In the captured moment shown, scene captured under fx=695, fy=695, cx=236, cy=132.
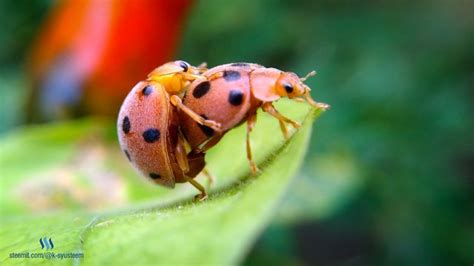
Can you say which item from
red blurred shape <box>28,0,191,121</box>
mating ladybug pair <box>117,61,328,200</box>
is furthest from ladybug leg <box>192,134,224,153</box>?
red blurred shape <box>28,0,191,121</box>

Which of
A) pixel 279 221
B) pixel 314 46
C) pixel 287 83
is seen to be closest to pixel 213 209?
pixel 287 83

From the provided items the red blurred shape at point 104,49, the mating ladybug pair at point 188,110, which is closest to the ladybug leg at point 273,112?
the mating ladybug pair at point 188,110

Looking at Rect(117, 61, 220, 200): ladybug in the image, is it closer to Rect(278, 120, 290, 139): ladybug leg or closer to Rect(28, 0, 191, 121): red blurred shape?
Rect(278, 120, 290, 139): ladybug leg

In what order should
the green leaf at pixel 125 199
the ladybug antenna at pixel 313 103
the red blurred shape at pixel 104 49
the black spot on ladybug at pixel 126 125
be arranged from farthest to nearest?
the red blurred shape at pixel 104 49 < the black spot on ladybug at pixel 126 125 < the ladybug antenna at pixel 313 103 < the green leaf at pixel 125 199

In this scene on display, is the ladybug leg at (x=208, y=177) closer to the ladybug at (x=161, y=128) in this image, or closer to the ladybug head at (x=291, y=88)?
the ladybug at (x=161, y=128)

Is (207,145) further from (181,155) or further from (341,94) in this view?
(341,94)

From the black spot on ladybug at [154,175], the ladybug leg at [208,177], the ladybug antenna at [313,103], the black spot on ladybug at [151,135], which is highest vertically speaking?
the ladybug antenna at [313,103]

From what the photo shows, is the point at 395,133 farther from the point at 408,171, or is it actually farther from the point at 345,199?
the point at 345,199
